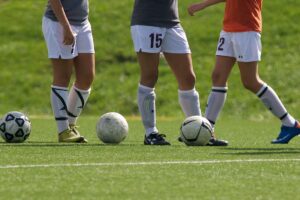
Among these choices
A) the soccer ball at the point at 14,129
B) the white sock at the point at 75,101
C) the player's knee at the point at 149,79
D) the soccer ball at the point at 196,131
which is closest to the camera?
the soccer ball at the point at 196,131

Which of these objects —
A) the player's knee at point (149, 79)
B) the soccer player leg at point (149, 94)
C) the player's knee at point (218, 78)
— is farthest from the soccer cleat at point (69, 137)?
the player's knee at point (218, 78)

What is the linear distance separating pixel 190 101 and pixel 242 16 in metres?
1.06

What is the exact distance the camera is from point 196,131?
9.89 meters

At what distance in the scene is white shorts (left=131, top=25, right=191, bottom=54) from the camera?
10133mm

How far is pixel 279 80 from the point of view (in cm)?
2475

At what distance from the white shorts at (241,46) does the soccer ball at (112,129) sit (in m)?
1.30

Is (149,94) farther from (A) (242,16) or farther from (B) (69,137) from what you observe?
(A) (242,16)

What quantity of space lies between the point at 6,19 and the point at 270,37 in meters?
8.24

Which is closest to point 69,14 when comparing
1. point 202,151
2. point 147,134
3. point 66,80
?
point 66,80

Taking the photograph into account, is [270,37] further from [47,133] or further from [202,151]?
[202,151]

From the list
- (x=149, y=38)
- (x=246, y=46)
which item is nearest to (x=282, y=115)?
(x=246, y=46)

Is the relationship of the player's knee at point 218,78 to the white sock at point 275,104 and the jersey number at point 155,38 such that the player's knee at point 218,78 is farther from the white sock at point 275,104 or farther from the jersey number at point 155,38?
the jersey number at point 155,38

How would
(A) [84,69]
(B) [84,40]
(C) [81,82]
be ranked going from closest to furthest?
(B) [84,40], (A) [84,69], (C) [81,82]

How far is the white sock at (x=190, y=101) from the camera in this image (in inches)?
414
